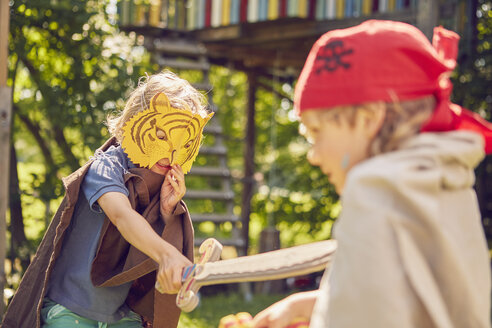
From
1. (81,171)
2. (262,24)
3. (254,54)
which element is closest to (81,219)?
(81,171)

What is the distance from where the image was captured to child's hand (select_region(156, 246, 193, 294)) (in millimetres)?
2057

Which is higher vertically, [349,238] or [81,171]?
[349,238]

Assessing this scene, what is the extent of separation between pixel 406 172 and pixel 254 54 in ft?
23.5

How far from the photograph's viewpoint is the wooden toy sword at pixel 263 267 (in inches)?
64.9

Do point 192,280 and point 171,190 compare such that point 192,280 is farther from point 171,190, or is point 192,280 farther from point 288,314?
point 171,190

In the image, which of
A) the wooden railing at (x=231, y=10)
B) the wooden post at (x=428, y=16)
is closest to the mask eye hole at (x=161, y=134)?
the wooden railing at (x=231, y=10)

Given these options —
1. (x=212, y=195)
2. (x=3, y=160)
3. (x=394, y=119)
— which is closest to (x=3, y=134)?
(x=3, y=160)

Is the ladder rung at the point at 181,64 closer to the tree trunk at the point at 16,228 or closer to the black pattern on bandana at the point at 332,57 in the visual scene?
the tree trunk at the point at 16,228

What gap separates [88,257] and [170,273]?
558 mm

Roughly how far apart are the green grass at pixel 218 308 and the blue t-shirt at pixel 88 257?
3.78m

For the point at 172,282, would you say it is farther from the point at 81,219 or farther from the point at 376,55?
the point at 376,55

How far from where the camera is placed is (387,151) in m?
1.42

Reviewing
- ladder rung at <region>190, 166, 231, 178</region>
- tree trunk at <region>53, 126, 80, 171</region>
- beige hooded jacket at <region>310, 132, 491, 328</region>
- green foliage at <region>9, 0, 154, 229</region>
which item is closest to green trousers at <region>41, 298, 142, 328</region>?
beige hooded jacket at <region>310, 132, 491, 328</region>

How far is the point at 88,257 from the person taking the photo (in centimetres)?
254
